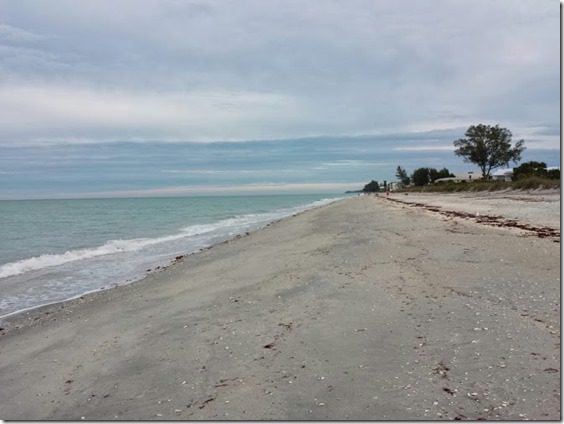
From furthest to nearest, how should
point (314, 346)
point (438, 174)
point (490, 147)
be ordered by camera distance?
point (438, 174)
point (490, 147)
point (314, 346)

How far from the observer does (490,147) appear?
7475 centimetres

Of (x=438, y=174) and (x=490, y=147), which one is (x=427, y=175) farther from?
(x=490, y=147)

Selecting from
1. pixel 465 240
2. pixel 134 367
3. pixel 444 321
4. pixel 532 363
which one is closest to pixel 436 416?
pixel 532 363

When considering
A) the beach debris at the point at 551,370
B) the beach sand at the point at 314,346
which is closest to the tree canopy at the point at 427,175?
the beach sand at the point at 314,346

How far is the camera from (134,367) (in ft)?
16.7

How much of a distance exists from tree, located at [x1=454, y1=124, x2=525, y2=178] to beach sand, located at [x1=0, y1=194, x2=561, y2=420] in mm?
70914

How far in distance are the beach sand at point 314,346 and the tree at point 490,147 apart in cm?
7091

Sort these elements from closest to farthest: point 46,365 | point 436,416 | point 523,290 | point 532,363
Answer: point 436,416, point 532,363, point 46,365, point 523,290

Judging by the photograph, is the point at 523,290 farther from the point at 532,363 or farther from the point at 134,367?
the point at 134,367

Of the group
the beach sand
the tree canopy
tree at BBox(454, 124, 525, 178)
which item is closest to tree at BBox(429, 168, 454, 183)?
the tree canopy

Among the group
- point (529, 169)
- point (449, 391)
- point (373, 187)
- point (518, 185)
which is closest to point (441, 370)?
point (449, 391)

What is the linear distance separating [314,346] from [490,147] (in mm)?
77963

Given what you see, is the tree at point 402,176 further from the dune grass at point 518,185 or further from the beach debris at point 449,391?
the beach debris at point 449,391

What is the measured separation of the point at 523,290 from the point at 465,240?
544 centimetres
